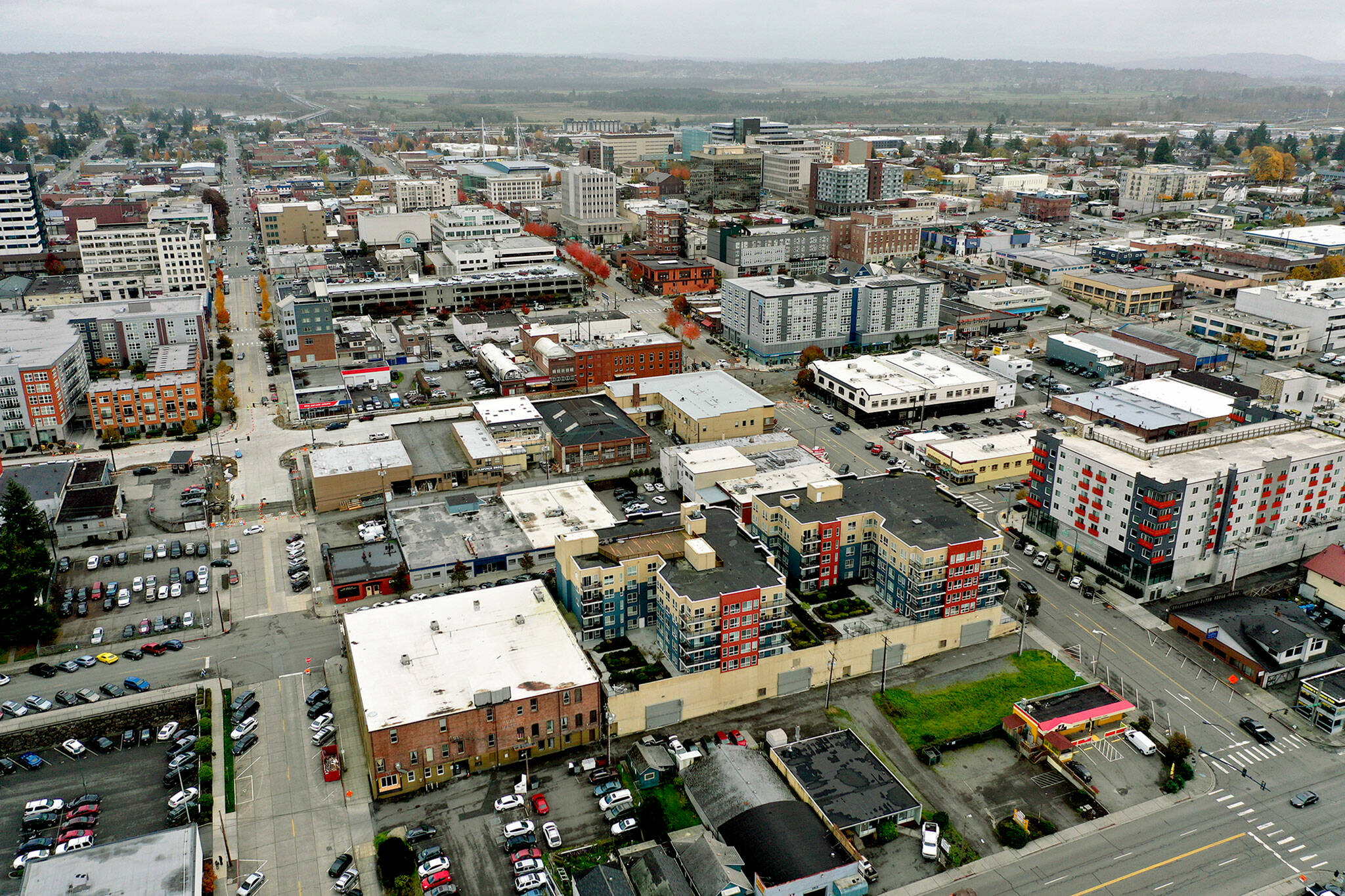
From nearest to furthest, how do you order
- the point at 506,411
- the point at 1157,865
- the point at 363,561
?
the point at 1157,865 < the point at 363,561 < the point at 506,411

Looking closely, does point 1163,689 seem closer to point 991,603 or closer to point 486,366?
point 991,603

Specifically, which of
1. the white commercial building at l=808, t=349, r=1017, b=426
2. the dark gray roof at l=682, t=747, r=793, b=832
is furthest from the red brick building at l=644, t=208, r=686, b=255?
the dark gray roof at l=682, t=747, r=793, b=832

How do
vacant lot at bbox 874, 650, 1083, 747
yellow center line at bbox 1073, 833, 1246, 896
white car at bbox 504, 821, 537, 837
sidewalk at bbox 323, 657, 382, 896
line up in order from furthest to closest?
1. vacant lot at bbox 874, 650, 1083, 747
2. white car at bbox 504, 821, 537, 837
3. sidewalk at bbox 323, 657, 382, 896
4. yellow center line at bbox 1073, 833, 1246, 896

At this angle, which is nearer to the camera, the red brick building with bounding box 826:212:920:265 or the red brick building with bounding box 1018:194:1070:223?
the red brick building with bounding box 826:212:920:265

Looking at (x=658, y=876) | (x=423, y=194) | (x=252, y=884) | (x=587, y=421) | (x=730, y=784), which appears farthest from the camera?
(x=423, y=194)

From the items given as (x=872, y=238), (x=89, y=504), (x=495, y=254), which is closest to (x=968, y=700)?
(x=89, y=504)

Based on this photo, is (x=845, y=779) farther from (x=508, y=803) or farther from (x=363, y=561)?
(x=363, y=561)

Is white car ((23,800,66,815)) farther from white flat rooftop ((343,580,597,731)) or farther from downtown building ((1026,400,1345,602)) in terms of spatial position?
downtown building ((1026,400,1345,602))
